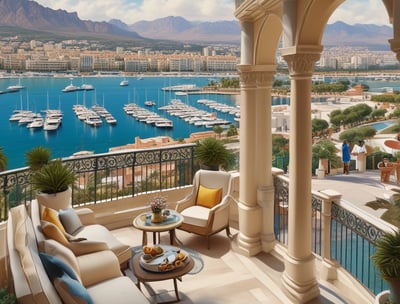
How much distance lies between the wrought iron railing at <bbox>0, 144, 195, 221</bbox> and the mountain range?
5987 millimetres

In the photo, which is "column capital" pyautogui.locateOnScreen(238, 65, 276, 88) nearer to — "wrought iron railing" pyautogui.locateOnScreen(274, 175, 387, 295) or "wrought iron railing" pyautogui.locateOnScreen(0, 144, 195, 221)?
"wrought iron railing" pyautogui.locateOnScreen(274, 175, 387, 295)

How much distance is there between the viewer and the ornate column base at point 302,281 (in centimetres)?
378

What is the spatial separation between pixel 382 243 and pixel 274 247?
2418 mm

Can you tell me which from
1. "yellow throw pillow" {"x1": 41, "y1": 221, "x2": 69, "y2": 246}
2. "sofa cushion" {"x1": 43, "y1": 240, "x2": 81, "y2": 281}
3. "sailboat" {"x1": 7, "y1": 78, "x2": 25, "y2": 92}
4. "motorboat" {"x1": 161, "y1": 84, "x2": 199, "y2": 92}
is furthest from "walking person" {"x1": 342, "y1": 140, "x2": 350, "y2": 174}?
"sailboat" {"x1": 7, "y1": 78, "x2": 25, "y2": 92}

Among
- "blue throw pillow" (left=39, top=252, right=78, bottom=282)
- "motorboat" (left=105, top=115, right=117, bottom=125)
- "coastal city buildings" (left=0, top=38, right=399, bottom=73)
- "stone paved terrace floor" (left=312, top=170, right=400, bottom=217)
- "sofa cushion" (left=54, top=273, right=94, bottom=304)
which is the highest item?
"coastal city buildings" (left=0, top=38, right=399, bottom=73)

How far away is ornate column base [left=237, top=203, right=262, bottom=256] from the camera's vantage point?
4.93 metres

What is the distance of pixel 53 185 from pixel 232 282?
2.60 metres

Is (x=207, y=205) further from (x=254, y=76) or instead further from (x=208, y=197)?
(x=254, y=76)

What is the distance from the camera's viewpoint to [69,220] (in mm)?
4371

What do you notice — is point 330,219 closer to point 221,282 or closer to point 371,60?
point 221,282

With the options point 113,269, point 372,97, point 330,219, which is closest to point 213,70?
point 330,219

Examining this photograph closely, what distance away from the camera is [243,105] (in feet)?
16.0

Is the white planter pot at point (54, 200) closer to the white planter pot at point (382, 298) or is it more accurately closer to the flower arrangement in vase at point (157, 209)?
the flower arrangement in vase at point (157, 209)

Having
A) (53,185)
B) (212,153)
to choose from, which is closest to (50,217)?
(53,185)
